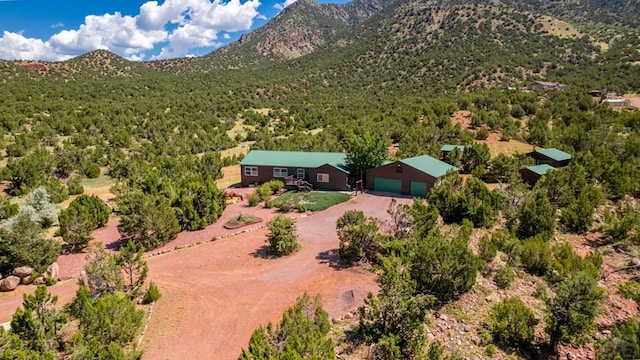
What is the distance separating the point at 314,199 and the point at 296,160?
614cm

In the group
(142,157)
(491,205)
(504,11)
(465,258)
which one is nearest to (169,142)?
(142,157)

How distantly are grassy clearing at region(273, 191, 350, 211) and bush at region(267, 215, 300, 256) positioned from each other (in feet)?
23.5

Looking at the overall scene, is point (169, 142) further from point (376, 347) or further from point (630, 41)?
point (630, 41)

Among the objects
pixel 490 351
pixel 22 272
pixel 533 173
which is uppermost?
pixel 533 173

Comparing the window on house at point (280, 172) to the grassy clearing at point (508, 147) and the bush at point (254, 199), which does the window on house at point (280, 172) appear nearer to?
the bush at point (254, 199)

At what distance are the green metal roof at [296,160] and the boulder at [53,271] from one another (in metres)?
17.5

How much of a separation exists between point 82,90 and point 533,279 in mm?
70944

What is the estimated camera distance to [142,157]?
1658 inches

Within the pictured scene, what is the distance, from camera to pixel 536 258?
1762 centimetres

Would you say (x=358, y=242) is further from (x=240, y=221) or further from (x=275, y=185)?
(x=275, y=185)

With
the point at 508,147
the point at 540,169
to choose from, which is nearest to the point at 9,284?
the point at 540,169

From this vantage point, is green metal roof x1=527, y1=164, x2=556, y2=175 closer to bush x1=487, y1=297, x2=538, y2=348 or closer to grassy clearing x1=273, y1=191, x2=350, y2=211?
grassy clearing x1=273, y1=191, x2=350, y2=211

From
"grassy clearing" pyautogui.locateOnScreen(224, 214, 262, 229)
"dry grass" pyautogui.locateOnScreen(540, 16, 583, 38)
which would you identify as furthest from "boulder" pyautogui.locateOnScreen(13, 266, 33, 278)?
"dry grass" pyautogui.locateOnScreen(540, 16, 583, 38)

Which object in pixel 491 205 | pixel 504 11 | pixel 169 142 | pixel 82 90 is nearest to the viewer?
pixel 491 205
